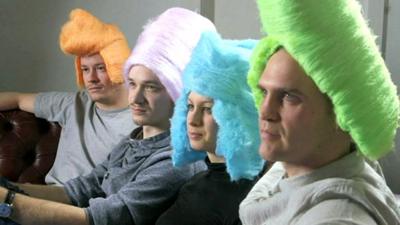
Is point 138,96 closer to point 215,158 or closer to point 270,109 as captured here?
point 215,158

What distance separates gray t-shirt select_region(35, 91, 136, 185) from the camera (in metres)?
2.06

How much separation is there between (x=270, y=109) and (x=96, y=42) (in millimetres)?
1187

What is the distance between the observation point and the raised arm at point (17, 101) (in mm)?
2289

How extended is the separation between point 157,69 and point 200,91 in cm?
28

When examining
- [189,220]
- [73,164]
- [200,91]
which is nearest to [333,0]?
[200,91]

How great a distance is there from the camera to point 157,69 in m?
1.67

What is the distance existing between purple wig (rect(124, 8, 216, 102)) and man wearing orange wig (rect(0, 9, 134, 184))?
0.37 meters

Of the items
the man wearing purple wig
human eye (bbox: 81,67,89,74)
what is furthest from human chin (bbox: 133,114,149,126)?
human eye (bbox: 81,67,89,74)

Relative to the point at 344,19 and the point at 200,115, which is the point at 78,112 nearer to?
the point at 200,115

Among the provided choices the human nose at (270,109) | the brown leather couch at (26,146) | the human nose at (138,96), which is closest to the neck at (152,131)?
the human nose at (138,96)

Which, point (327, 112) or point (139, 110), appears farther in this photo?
point (139, 110)

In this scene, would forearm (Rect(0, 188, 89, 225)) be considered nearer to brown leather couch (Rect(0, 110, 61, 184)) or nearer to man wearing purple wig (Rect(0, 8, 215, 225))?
man wearing purple wig (Rect(0, 8, 215, 225))

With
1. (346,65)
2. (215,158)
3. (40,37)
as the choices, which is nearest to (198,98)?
(215,158)

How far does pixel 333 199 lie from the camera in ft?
3.16
